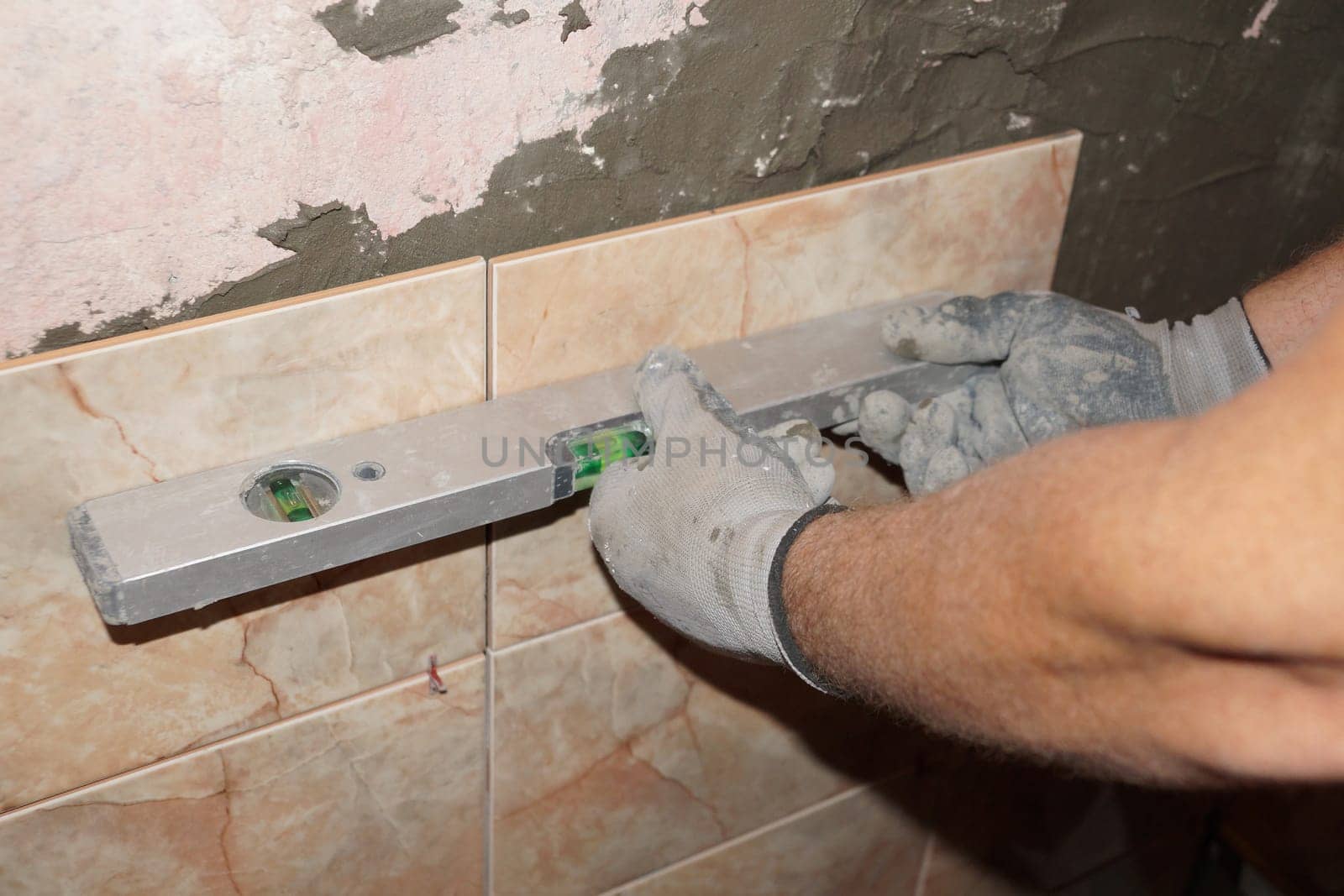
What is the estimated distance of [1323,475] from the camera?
54 cm

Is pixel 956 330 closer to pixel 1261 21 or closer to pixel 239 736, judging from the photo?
pixel 1261 21

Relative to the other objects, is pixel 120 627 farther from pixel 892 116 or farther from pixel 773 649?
pixel 892 116

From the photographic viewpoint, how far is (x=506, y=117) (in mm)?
832

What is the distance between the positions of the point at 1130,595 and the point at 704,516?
357mm

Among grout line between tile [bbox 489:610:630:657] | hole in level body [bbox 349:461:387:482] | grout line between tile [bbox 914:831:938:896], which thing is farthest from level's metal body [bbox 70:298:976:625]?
grout line between tile [bbox 914:831:938:896]

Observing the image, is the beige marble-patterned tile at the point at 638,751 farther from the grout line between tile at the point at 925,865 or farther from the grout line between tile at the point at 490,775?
the grout line between tile at the point at 925,865

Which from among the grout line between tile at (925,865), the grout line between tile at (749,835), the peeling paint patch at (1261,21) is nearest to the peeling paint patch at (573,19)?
the peeling paint patch at (1261,21)

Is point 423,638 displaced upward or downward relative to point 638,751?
upward

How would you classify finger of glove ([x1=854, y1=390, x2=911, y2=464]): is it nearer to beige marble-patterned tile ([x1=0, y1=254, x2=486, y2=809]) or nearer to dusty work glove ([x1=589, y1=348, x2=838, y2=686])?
dusty work glove ([x1=589, y1=348, x2=838, y2=686])

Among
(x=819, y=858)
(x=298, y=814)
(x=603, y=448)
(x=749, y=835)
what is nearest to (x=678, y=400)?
(x=603, y=448)

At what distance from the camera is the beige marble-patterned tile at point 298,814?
922 mm

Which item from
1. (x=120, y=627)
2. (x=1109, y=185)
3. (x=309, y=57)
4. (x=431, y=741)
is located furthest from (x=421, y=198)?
(x=1109, y=185)

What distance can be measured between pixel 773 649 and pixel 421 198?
43 centimetres

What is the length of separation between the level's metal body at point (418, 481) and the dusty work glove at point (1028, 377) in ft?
0.10
